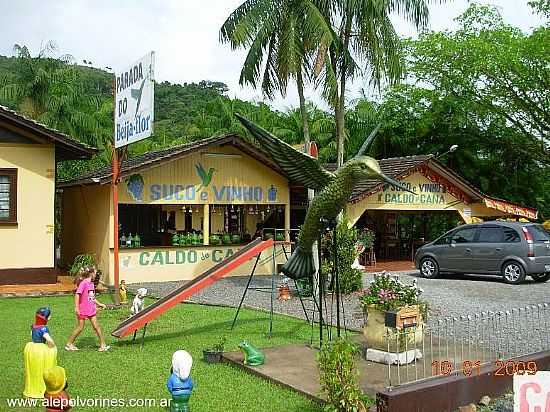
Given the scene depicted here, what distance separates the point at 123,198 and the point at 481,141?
64.4 feet

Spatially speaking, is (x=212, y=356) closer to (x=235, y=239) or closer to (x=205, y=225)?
(x=205, y=225)

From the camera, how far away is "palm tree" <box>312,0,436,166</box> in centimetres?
1352

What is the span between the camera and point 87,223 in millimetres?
17406

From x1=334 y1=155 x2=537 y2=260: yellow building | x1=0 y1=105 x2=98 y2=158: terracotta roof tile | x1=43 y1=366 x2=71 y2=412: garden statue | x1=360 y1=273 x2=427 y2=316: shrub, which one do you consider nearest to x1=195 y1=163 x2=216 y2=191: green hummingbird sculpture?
x1=0 y1=105 x2=98 y2=158: terracotta roof tile

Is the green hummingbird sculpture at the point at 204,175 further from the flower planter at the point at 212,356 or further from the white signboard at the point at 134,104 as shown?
the flower planter at the point at 212,356

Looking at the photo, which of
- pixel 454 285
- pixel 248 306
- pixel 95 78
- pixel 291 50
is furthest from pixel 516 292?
pixel 95 78

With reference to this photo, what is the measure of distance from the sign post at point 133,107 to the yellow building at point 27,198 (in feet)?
9.61

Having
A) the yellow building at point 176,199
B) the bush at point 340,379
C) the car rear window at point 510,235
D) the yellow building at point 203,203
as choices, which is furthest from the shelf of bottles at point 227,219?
the bush at point 340,379

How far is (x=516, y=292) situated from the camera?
→ 14070 mm

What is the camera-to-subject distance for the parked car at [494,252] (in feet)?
50.4

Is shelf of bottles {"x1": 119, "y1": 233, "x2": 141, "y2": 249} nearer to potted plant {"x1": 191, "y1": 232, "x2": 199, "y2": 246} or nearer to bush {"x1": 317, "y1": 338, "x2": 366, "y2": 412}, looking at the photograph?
potted plant {"x1": 191, "y1": 232, "x2": 199, "y2": 246}

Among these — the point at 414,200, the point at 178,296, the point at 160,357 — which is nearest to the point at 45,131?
the point at 178,296

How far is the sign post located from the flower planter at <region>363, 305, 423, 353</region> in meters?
5.60

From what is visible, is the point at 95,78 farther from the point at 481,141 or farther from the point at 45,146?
the point at 45,146
